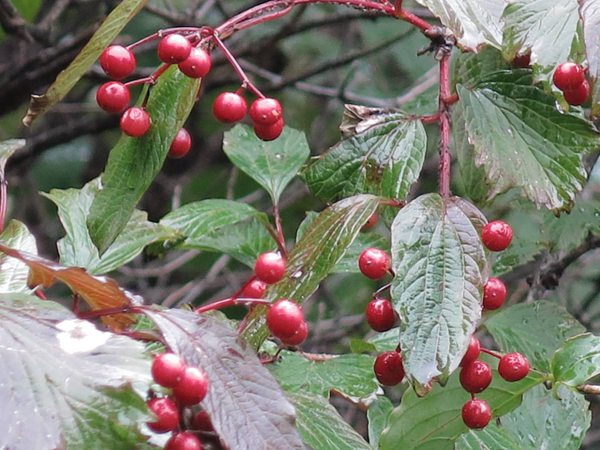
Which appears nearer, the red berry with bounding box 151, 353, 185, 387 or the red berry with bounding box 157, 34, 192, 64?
the red berry with bounding box 151, 353, 185, 387

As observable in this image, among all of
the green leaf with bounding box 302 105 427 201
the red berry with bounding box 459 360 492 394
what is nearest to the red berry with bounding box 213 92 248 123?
the green leaf with bounding box 302 105 427 201

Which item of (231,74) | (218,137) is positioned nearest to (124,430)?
(231,74)

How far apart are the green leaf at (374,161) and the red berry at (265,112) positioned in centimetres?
13

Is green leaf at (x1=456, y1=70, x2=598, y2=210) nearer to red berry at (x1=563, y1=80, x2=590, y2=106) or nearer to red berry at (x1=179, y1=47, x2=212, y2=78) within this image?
red berry at (x1=563, y1=80, x2=590, y2=106)

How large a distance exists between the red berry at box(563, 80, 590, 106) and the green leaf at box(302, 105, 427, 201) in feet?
0.57

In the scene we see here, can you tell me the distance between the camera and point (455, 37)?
3.23ft

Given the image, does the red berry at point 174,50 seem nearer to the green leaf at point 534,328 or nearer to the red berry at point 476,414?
the red berry at point 476,414

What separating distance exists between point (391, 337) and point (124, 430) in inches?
27.2

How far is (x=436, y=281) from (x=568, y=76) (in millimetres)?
240

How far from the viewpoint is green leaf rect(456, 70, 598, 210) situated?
3.25 feet

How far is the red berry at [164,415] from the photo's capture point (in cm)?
73

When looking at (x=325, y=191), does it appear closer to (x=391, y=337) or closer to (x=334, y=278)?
(x=391, y=337)

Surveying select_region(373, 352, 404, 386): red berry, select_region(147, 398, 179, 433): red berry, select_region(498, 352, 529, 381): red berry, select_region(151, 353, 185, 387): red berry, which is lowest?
select_region(498, 352, 529, 381): red berry

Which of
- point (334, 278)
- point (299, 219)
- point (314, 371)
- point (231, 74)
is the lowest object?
point (334, 278)
